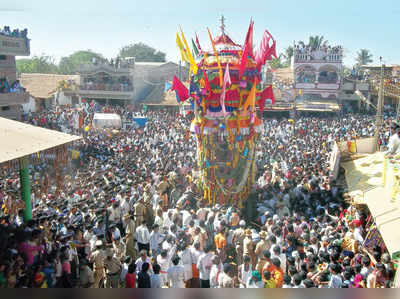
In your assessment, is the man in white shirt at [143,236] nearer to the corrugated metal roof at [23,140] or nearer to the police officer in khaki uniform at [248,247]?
the police officer in khaki uniform at [248,247]

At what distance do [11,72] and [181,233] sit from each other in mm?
13651

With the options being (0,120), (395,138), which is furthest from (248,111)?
(0,120)

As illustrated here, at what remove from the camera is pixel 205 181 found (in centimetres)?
915

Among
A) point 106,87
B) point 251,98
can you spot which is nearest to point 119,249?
point 251,98

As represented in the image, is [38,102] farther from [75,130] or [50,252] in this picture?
[50,252]

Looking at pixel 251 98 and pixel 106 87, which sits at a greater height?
pixel 106 87

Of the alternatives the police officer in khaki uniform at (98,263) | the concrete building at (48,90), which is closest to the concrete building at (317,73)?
the concrete building at (48,90)

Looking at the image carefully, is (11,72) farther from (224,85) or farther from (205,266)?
(205,266)

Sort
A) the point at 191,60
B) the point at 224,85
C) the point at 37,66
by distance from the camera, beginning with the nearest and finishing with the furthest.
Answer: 1. the point at 224,85
2. the point at 191,60
3. the point at 37,66

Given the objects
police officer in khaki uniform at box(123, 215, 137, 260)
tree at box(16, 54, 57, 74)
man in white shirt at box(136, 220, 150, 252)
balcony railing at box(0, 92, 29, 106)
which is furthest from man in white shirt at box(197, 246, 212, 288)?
tree at box(16, 54, 57, 74)

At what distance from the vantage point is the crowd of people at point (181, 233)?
460cm

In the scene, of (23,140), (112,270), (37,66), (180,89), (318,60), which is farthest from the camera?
(37,66)

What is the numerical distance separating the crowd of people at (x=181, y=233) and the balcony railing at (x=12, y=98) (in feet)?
17.7

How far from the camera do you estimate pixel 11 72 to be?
15883 mm
